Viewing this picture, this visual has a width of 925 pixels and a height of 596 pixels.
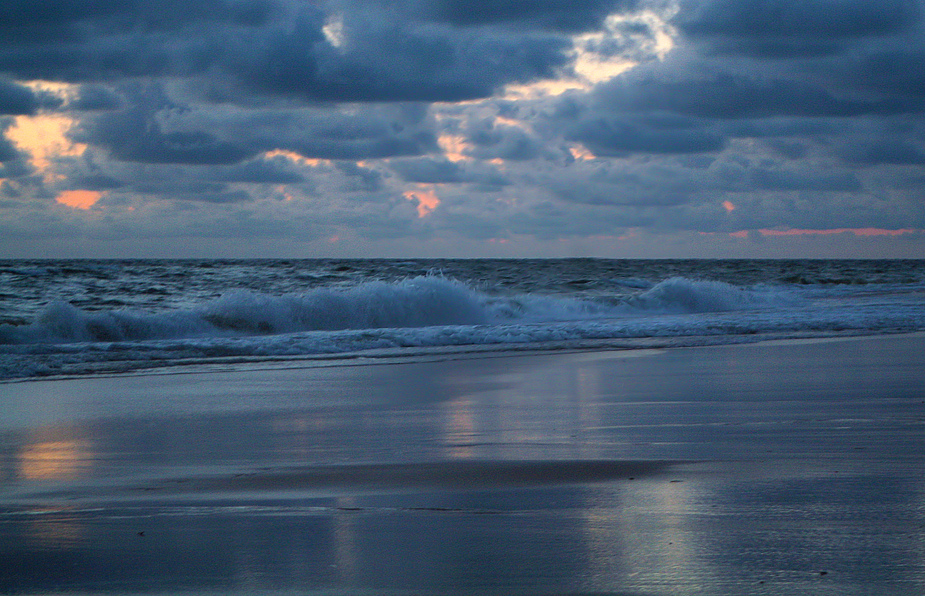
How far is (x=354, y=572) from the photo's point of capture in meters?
3.05

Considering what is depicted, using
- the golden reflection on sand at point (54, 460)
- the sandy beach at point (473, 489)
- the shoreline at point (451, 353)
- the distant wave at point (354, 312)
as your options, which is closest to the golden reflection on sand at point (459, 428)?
the sandy beach at point (473, 489)

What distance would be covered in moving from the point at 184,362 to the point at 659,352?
6893 millimetres

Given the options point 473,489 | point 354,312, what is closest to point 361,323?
point 354,312

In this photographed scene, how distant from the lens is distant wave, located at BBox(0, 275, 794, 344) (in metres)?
15.8

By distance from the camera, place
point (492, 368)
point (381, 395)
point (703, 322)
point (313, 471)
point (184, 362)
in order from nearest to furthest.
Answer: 1. point (313, 471)
2. point (381, 395)
3. point (492, 368)
4. point (184, 362)
5. point (703, 322)

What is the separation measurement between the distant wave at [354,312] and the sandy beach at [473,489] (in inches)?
308

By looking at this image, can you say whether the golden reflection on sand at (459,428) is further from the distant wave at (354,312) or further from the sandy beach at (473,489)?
the distant wave at (354,312)

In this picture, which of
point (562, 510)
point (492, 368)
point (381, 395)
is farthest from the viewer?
point (492, 368)

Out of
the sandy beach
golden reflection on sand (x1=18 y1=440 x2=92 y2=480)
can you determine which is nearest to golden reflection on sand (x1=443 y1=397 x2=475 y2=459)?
the sandy beach

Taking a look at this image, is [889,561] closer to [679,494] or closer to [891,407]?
[679,494]

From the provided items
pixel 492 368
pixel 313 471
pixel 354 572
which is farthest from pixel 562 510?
pixel 492 368

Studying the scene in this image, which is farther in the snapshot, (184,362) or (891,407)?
(184,362)

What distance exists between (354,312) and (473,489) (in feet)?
50.0

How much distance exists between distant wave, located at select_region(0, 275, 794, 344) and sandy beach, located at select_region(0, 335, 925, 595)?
7.83 metres
